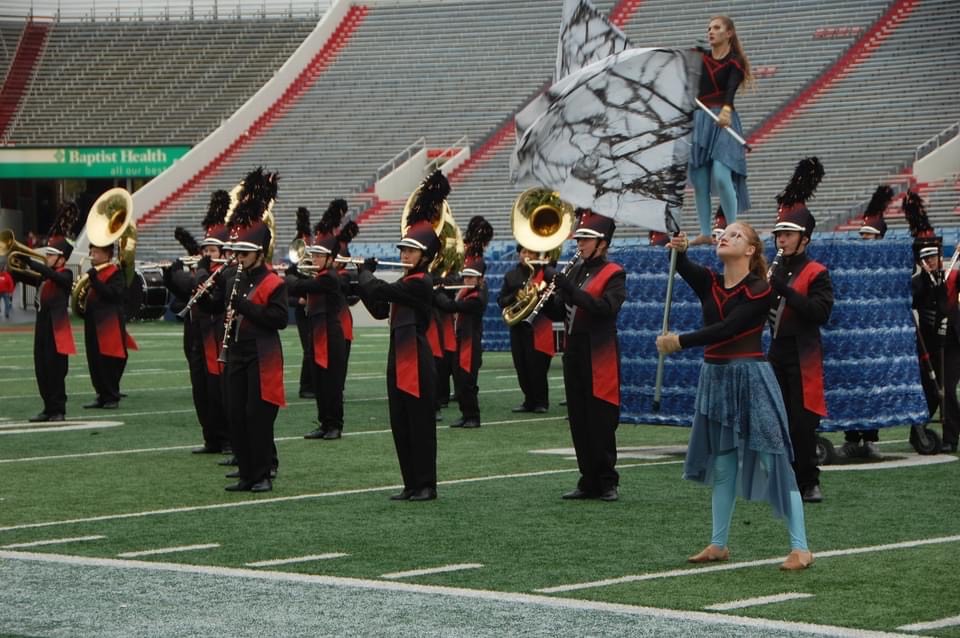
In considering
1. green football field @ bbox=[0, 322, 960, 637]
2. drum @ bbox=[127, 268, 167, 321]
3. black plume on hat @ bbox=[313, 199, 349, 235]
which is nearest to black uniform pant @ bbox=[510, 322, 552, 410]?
black plume on hat @ bbox=[313, 199, 349, 235]

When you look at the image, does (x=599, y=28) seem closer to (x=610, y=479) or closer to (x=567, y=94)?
(x=567, y=94)

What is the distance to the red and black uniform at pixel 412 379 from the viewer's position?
9664mm

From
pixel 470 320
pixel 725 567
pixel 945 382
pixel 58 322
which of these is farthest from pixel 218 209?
pixel 725 567

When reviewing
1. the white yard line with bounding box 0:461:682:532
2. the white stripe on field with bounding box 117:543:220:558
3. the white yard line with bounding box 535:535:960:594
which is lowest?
the white yard line with bounding box 535:535:960:594

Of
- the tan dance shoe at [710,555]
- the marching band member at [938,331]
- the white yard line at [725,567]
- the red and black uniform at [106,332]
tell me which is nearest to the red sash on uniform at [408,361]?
the tan dance shoe at [710,555]

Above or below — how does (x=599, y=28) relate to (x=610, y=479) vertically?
above

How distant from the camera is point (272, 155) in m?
39.2

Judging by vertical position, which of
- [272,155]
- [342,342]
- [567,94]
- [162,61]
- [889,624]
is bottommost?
[889,624]

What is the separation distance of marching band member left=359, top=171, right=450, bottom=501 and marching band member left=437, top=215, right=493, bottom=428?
162 inches

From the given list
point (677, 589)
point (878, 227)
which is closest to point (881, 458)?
point (878, 227)

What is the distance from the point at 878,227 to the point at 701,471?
5.18 meters

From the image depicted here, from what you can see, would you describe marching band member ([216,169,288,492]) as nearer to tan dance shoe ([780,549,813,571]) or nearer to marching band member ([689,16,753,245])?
marching band member ([689,16,753,245])

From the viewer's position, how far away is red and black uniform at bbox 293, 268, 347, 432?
43.9 ft

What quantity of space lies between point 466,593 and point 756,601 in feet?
3.65
